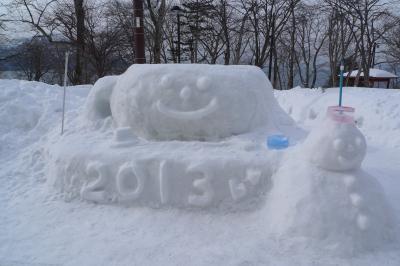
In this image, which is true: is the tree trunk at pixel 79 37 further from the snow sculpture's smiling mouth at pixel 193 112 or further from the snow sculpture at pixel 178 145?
the snow sculpture's smiling mouth at pixel 193 112

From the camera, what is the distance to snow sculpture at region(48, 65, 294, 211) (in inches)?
154

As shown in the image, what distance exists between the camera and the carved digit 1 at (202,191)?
391cm

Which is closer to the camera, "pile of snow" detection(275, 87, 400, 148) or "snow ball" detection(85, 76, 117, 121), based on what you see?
"snow ball" detection(85, 76, 117, 121)

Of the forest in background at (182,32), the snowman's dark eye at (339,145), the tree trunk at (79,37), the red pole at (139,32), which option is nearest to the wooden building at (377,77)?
the forest in background at (182,32)

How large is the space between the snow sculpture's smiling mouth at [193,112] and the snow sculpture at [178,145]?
0.01 meters

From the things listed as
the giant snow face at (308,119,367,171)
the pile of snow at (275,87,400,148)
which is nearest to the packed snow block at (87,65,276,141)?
the giant snow face at (308,119,367,171)

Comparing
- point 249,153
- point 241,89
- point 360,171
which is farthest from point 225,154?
point 360,171

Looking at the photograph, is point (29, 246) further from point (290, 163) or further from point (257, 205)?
point (290, 163)

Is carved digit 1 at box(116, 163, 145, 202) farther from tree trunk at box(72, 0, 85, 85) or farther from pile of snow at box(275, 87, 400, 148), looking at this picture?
tree trunk at box(72, 0, 85, 85)

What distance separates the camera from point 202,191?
3.95 meters

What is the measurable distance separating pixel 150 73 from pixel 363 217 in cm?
303

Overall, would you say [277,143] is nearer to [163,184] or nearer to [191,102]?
[191,102]

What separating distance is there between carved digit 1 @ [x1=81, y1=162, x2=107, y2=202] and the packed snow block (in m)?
0.78

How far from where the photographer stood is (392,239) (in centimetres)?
337
